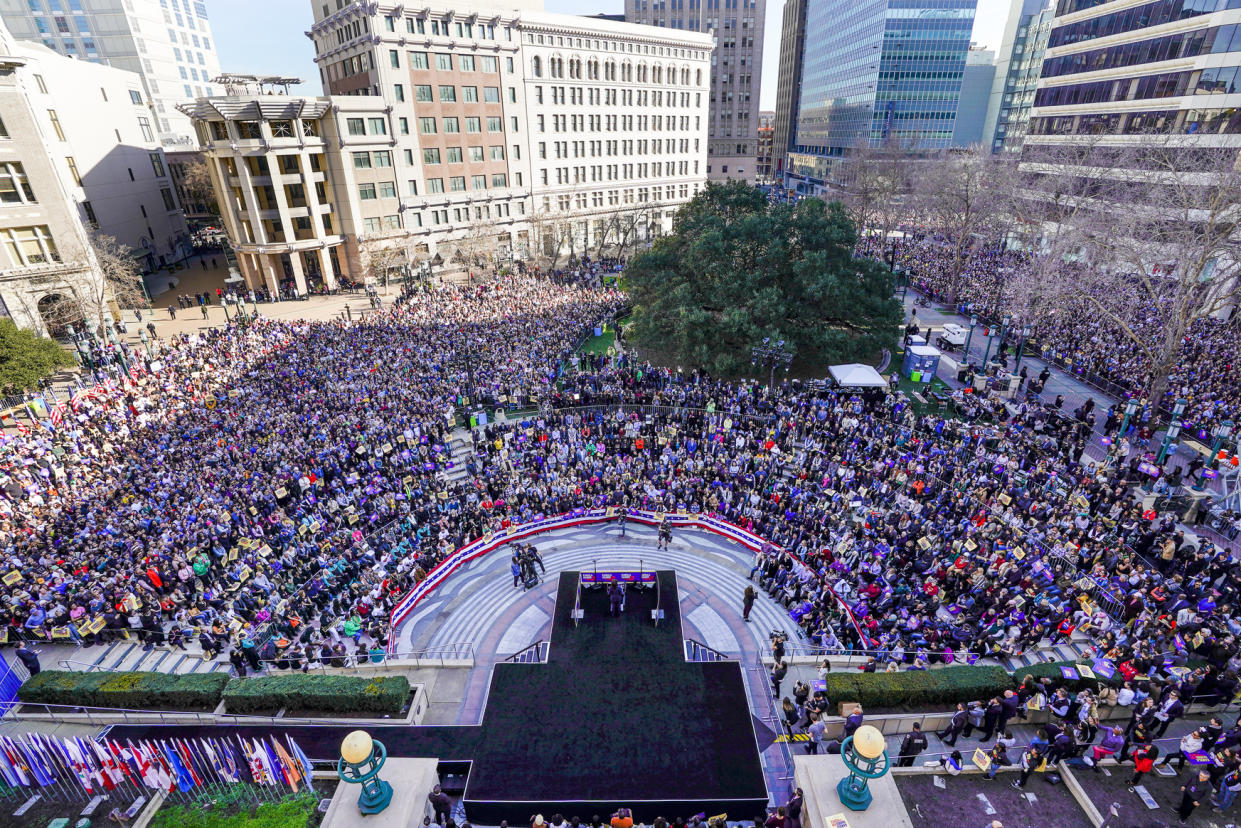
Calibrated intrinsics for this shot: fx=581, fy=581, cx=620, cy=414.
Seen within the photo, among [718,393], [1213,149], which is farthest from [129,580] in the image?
[1213,149]

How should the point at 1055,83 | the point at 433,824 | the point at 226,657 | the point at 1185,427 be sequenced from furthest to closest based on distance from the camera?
the point at 1055,83
the point at 1185,427
the point at 226,657
the point at 433,824

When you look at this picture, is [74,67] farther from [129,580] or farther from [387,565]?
[387,565]

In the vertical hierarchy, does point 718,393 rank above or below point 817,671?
above

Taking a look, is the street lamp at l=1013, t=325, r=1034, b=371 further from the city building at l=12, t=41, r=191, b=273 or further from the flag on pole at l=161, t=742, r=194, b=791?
the city building at l=12, t=41, r=191, b=273

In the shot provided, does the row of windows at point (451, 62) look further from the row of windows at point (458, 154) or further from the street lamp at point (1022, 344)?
the street lamp at point (1022, 344)

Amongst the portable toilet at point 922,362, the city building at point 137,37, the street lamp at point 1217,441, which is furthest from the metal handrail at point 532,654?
the city building at point 137,37

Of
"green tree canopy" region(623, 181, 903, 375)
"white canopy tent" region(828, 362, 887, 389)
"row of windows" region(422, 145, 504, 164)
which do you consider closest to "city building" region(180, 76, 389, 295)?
"row of windows" region(422, 145, 504, 164)
